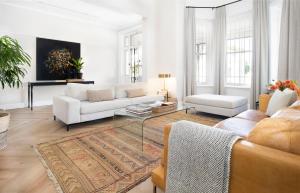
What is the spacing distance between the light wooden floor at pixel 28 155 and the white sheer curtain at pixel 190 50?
3.36 meters

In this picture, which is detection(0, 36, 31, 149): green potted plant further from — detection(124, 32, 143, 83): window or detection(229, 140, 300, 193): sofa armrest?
detection(124, 32, 143, 83): window

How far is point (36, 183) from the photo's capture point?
174 centimetres

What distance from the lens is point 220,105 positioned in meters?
4.01

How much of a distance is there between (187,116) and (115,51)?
4778mm

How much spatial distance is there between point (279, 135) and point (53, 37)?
21.1 feet

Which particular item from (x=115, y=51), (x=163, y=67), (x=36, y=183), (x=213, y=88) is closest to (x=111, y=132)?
(x=36, y=183)

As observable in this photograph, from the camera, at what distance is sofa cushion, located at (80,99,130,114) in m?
3.47

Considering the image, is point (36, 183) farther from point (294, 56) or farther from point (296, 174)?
point (294, 56)

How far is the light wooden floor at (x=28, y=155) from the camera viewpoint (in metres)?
1.69

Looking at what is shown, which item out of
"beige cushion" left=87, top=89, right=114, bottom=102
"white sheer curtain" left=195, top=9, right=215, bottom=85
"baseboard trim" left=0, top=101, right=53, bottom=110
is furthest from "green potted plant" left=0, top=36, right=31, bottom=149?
"white sheer curtain" left=195, top=9, right=215, bottom=85

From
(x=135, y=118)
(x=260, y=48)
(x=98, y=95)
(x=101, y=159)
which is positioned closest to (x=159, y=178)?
(x=101, y=159)

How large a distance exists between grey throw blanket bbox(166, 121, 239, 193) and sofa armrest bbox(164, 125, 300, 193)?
42 mm

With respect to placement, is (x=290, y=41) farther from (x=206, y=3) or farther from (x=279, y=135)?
(x=279, y=135)

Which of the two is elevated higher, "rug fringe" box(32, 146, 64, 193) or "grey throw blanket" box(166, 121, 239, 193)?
"grey throw blanket" box(166, 121, 239, 193)
